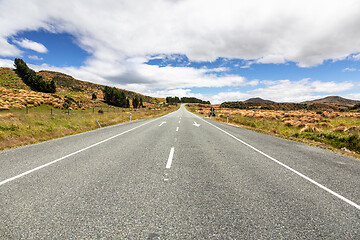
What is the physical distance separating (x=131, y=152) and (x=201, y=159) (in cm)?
283

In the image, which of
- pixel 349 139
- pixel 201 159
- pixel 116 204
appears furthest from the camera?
pixel 349 139

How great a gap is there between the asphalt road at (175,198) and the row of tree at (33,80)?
2581 inches

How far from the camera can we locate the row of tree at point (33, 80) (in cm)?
5391

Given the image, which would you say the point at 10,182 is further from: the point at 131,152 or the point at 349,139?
the point at 349,139

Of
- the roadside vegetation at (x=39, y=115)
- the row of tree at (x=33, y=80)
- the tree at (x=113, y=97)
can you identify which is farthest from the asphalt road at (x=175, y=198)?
the tree at (x=113, y=97)

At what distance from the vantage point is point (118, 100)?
229 ft

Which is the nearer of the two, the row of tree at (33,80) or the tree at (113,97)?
the row of tree at (33,80)

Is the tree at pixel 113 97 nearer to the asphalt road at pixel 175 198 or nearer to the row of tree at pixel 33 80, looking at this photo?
the row of tree at pixel 33 80

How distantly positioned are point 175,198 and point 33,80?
75.4 meters

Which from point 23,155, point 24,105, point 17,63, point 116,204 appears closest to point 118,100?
point 24,105

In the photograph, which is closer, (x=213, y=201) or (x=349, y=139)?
(x=213, y=201)

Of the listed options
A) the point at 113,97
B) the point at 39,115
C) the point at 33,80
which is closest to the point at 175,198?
the point at 39,115

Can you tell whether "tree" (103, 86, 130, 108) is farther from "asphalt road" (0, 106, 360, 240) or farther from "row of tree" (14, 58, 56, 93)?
"asphalt road" (0, 106, 360, 240)

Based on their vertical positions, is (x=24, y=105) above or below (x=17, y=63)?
below
